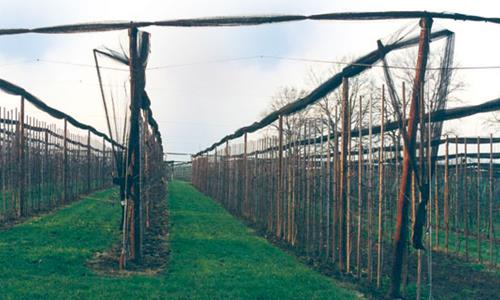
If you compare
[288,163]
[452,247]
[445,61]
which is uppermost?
[445,61]

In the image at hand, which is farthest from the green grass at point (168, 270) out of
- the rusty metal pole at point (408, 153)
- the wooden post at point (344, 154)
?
the wooden post at point (344, 154)

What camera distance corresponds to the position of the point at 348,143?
283 inches

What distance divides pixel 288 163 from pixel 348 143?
3.29m

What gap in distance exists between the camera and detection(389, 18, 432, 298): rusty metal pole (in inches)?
219

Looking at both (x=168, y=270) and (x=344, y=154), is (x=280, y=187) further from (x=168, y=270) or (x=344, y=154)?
(x=168, y=270)

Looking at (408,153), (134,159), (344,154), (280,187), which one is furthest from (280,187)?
(408,153)

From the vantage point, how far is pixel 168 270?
6965mm

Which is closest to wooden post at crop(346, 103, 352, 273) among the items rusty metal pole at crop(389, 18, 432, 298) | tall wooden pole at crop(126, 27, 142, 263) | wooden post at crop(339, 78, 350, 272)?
wooden post at crop(339, 78, 350, 272)

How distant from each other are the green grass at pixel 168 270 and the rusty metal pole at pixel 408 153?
2.03 ft

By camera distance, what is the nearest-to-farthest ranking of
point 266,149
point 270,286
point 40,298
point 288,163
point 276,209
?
1. point 40,298
2. point 270,286
3. point 288,163
4. point 276,209
5. point 266,149

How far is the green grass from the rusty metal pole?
619 millimetres

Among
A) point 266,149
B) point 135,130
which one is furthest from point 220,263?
point 266,149

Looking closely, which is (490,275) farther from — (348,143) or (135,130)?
(135,130)

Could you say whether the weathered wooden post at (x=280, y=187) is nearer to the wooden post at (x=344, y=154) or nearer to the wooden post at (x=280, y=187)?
the wooden post at (x=280, y=187)
